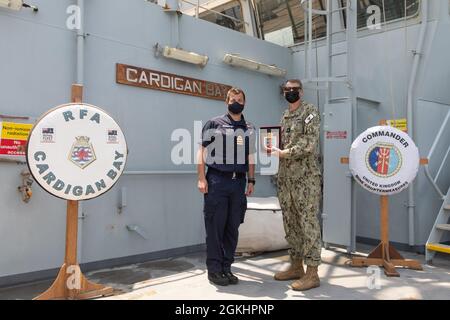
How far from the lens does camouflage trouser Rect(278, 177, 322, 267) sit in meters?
3.30

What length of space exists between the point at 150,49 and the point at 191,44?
568 mm

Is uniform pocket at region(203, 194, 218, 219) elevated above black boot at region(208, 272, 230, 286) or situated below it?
above

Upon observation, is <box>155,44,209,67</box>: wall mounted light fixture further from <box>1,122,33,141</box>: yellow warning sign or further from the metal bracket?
the metal bracket

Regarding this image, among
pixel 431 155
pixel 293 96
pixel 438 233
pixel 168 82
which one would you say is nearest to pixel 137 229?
pixel 168 82

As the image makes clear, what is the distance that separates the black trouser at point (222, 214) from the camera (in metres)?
3.31

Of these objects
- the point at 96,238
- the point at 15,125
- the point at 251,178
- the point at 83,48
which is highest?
the point at 83,48

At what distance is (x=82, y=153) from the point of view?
2873mm

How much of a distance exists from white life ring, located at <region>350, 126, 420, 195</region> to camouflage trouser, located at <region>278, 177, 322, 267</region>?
0.76 metres

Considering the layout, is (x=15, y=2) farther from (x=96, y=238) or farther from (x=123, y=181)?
(x=96, y=238)

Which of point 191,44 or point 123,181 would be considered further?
point 191,44

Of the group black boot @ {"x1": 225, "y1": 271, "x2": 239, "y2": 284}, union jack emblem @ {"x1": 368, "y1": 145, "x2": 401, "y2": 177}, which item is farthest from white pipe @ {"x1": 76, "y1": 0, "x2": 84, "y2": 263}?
union jack emblem @ {"x1": 368, "y1": 145, "x2": 401, "y2": 177}

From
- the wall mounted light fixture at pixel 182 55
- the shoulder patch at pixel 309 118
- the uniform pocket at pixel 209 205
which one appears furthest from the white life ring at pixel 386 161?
the wall mounted light fixture at pixel 182 55
